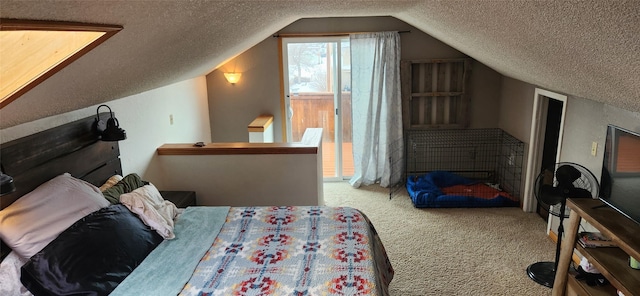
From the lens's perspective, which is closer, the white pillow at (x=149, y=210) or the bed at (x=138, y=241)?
the bed at (x=138, y=241)

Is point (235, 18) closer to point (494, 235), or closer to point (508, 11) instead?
point (508, 11)

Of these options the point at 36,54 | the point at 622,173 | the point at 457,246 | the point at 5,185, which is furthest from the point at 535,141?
the point at 5,185

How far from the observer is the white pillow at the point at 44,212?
209 centimetres

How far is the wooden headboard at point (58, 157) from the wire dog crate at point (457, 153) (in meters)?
3.45

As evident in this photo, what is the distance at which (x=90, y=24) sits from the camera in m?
1.47

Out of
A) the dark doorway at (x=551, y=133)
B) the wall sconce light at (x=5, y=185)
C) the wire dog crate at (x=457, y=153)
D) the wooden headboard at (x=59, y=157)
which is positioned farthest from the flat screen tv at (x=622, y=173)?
the wooden headboard at (x=59, y=157)

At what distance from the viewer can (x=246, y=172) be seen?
158 inches

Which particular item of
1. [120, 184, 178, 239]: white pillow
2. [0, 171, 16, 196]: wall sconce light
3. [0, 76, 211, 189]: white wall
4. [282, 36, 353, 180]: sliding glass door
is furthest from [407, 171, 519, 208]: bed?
[0, 171, 16, 196]: wall sconce light

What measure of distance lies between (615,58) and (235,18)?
192cm

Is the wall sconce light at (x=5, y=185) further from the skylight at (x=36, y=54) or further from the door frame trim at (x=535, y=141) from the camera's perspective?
the door frame trim at (x=535, y=141)

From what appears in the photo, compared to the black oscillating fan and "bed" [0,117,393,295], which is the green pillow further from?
the black oscillating fan

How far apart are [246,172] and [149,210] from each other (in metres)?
1.32

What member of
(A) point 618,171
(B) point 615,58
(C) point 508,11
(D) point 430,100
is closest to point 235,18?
(C) point 508,11

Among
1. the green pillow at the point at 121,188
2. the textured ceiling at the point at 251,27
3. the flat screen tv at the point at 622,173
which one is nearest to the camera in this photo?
the textured ceiling at the point at 251,27
